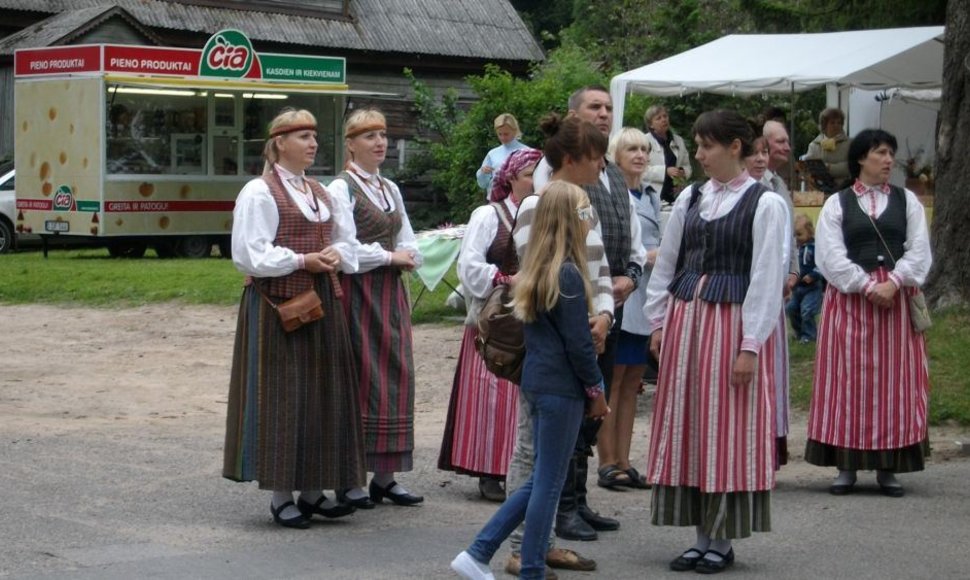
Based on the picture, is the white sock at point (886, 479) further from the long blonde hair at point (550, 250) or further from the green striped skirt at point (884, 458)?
the long blonde hair at point (550, 250)

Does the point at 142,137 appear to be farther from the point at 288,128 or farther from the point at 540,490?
the point at 540,490

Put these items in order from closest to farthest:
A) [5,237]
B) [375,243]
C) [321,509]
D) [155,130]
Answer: [321,509] < [375,243] < [155,130] < [5,237]

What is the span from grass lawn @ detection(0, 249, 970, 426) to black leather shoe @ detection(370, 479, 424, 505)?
12.8 feet

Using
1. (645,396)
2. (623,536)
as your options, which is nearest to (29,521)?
(623,536)

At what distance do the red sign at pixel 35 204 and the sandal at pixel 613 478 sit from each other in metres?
15.8

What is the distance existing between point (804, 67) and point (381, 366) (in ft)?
33.6

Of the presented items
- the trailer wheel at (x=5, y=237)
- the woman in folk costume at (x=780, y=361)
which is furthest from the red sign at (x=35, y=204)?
the woman in folk costume at (x=780, y=361)

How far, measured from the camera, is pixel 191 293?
16703mm

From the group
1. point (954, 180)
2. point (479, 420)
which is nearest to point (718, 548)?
point (479, 420)

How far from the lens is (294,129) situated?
287 inches

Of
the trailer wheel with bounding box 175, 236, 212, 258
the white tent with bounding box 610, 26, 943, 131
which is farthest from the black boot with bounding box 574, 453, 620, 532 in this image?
the trailer wheel with bounding box 175, 236, 212, 258

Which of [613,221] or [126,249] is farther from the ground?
[613,221]

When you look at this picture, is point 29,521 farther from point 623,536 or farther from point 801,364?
point 801,364

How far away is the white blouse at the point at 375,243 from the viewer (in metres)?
7.47
